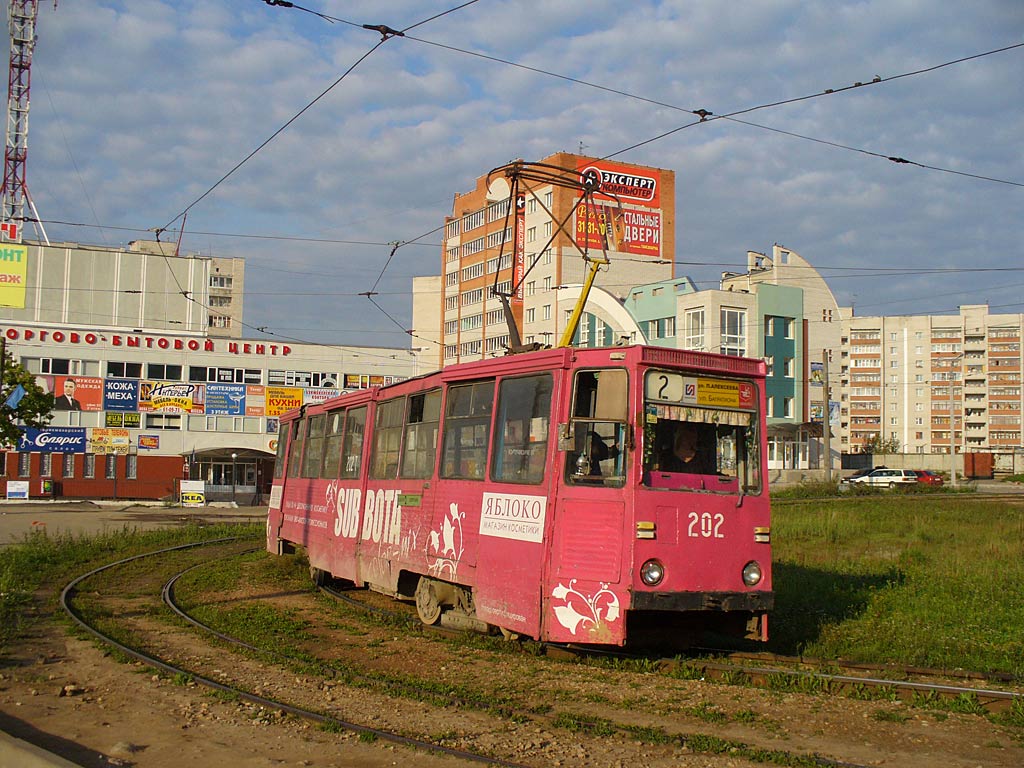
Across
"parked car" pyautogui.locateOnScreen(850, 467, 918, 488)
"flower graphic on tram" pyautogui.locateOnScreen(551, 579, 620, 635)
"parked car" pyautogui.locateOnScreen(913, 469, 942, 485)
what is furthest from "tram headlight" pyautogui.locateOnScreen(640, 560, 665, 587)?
"parked car" pyautogui.locateOnScreen(913, 469, 942, 485)

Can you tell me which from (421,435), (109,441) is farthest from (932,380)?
(421,435)

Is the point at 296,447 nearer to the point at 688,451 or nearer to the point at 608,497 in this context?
the point at 608,497

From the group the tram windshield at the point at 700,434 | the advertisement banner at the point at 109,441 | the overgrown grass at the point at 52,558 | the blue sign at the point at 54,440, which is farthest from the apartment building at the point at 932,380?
the tram windshield at the point at 700,434

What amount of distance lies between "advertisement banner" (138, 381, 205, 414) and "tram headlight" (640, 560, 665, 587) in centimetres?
5538

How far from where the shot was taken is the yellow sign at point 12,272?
224ft

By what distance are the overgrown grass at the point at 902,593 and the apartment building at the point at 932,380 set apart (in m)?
108

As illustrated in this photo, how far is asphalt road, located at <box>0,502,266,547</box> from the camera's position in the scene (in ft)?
105

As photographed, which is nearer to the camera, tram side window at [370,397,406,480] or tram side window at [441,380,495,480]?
tram side window at [441,380,495,480]

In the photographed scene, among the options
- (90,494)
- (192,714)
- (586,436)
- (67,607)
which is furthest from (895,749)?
(90,494)

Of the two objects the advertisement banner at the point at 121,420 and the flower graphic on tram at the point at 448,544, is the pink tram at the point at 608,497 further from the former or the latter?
the advertisement banner at the point at 121,420

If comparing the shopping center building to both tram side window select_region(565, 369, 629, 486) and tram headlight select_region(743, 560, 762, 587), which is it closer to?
tram side window select_region(565, 369, 629, 486)

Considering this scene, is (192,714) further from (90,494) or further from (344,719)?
(90,494)

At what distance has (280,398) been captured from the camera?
62781 millimetres

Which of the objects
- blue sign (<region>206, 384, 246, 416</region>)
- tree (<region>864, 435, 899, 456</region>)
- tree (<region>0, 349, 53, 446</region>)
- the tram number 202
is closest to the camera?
the tram number 202
